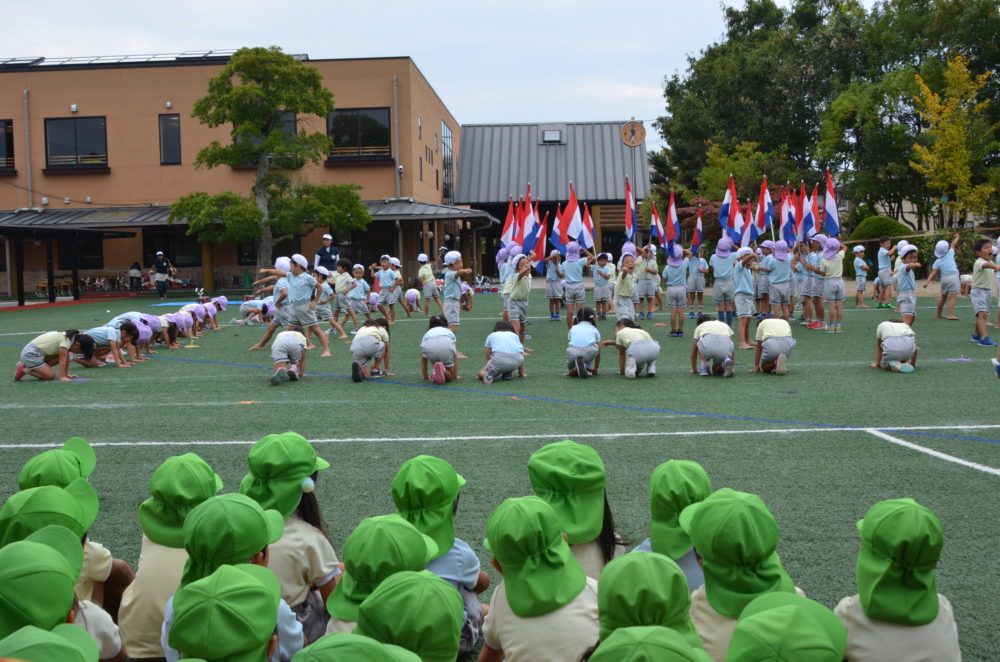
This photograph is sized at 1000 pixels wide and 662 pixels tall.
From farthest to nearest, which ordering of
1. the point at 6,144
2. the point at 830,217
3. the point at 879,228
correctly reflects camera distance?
the point at 6,144 < the point at 879,228 < the point at 830,217

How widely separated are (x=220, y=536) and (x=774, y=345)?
9895mm

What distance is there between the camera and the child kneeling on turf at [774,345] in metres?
11.9

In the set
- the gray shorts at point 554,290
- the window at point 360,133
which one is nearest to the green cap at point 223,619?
the gray shorts at point 554,290

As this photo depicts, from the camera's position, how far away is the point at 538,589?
124 inches

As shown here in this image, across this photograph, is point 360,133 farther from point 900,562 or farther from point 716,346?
point 900,562

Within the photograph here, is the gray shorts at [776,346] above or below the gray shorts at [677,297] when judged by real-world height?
below

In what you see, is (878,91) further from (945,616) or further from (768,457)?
(945,616)

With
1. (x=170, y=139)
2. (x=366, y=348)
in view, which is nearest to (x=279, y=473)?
(x=366, y=348)

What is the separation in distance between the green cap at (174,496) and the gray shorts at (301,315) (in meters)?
10.8

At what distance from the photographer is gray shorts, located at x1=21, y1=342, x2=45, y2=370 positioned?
41.2 feet

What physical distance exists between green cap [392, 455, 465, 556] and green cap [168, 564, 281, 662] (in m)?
1.31

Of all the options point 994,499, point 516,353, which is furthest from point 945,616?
point 516,353

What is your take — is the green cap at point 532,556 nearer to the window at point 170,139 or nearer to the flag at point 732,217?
the flag at point 732,217

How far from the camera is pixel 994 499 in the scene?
6.14m
